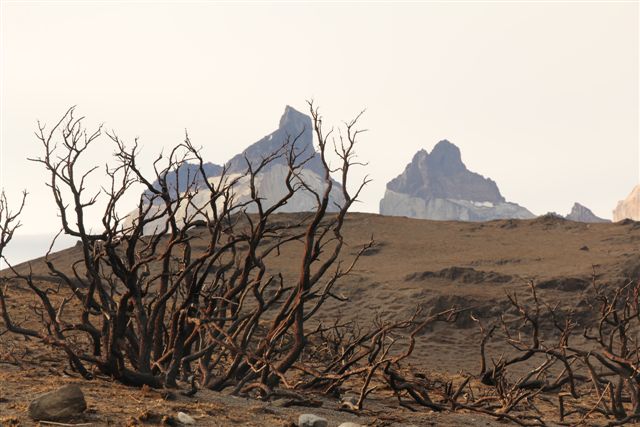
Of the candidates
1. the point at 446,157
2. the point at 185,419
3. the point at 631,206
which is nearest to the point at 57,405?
the point at 185,419

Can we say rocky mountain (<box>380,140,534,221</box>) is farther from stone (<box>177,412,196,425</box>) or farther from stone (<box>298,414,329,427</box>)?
stone (<box>177,412,196,425</box>)

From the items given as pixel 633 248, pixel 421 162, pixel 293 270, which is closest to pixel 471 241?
pixel 633 248

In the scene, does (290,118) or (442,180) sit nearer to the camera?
(290,118)

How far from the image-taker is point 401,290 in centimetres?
2158

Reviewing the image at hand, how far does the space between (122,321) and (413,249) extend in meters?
25.1

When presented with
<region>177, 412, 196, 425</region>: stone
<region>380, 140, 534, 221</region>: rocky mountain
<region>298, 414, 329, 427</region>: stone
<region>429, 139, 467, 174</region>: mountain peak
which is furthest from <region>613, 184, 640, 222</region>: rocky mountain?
<region>177, 412, 196, 425</region>: stone

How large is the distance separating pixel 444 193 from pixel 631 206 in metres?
38.8

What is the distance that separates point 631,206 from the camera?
125 meters

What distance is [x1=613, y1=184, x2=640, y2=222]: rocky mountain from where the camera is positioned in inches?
4806

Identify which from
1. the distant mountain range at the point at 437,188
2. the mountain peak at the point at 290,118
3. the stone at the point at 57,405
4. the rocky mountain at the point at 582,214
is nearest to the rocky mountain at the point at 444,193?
the distant mountain range at the point at 437,188

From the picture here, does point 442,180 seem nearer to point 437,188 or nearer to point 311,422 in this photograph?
point 437,188

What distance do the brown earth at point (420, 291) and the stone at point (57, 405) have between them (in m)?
0.08

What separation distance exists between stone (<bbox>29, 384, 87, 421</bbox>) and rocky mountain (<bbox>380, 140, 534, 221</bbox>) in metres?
135

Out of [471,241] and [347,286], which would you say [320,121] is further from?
[471,241]
